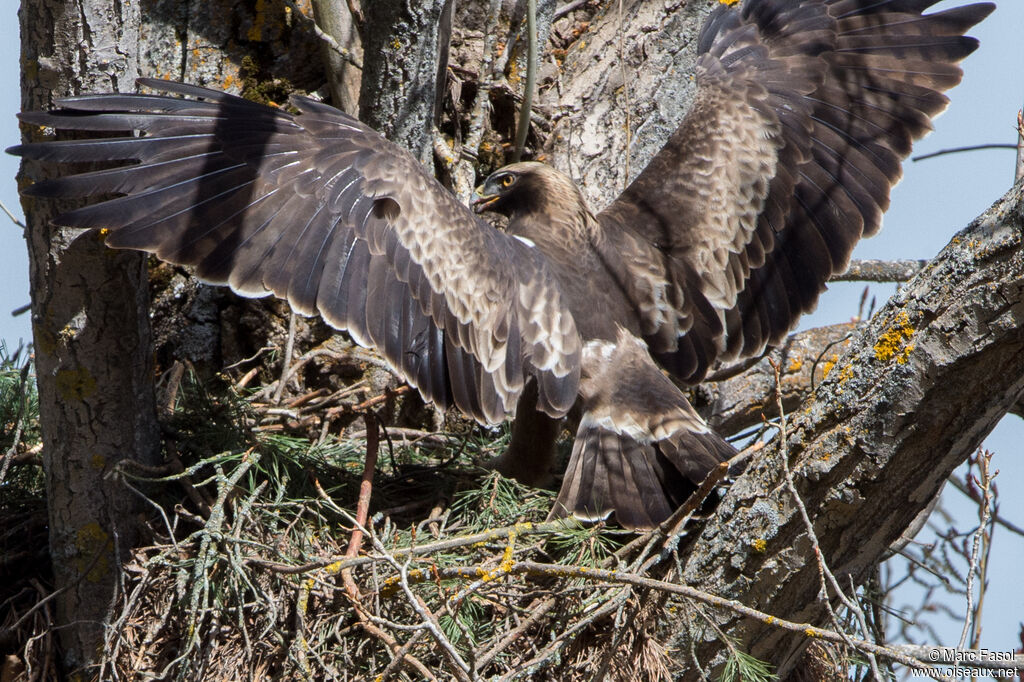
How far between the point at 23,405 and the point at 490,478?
1561 mm

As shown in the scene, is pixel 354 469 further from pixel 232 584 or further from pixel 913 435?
pixel 913 435

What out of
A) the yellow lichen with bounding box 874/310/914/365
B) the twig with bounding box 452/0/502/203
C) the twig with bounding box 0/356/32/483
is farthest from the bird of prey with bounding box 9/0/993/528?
the yellow lichen with bounding box 874/310/914/365

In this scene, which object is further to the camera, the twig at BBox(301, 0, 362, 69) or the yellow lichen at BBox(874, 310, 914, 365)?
the twig at BBox(301, 0, 362, 69)

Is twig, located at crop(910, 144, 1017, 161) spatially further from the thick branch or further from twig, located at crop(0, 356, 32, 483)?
twig, located at crop(0, 356, 32, 483)

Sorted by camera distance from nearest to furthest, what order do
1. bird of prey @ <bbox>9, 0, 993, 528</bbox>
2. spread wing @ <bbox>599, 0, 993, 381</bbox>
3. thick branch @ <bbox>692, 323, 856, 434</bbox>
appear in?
bird of prey @ <bbox>9, 0, 993, 528</bbox>, spread wing @ <bbox>599, 0, 993, 381</bbox>, thick branch @ <bbox>692, 323, 856, 434</bbox>

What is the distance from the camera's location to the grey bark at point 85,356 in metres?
2.61

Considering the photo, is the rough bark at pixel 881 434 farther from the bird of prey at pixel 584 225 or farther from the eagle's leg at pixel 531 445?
the eagle's leg at pixel 531 445

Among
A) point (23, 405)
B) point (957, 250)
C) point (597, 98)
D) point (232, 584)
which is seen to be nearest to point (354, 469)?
point (232, 584)

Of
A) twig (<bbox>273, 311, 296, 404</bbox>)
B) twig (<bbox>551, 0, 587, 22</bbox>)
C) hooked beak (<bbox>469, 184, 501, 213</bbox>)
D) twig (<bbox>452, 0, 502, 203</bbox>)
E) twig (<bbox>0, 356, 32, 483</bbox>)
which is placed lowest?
twig (<bbox>0, 356, 32, 483</bbox>)

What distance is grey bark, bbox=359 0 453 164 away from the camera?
3.34m

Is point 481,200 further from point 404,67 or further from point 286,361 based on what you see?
point 286,361

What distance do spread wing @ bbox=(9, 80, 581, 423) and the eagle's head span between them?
0.55 m

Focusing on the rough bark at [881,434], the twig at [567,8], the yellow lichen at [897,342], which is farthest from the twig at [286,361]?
the yellow lichen at [897,342]

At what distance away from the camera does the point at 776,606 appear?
2371mm
